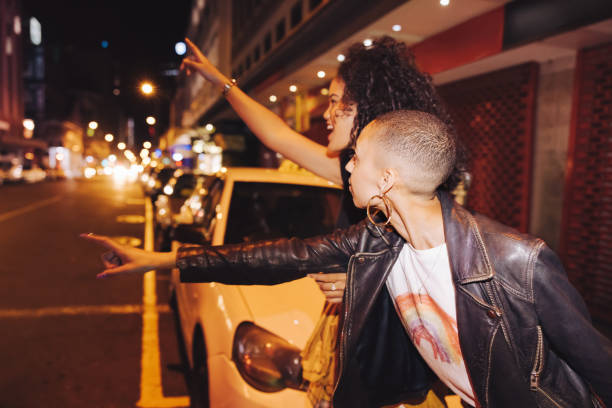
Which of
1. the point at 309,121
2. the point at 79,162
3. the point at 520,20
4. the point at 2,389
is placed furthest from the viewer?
the point at 79,162

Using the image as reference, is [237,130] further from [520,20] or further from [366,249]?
[366,249]

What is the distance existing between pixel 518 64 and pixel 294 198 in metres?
5.35

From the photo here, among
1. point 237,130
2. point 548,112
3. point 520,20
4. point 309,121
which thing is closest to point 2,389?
point 520,20

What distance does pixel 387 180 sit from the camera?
146 cm

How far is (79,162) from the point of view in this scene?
290 ft

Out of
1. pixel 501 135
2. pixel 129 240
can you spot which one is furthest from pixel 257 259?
pixel 129 240

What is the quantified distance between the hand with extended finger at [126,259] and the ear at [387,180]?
2.61 ft

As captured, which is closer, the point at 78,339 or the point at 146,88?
the point at 146,88

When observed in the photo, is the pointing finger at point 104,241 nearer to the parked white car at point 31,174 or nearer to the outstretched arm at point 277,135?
the outstretched arm at point 277,135

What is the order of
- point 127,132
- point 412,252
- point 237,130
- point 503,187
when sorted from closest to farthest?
point 412,252, point 503,187, point 237,130, point 127,132

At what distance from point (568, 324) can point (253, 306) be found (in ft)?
5.61

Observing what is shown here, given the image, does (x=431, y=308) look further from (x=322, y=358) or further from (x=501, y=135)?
(x=501, y=135)

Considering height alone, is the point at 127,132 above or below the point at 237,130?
above

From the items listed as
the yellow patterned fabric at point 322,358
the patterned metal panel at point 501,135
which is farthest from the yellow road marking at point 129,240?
the yellow patterned fabric at point 322,358
